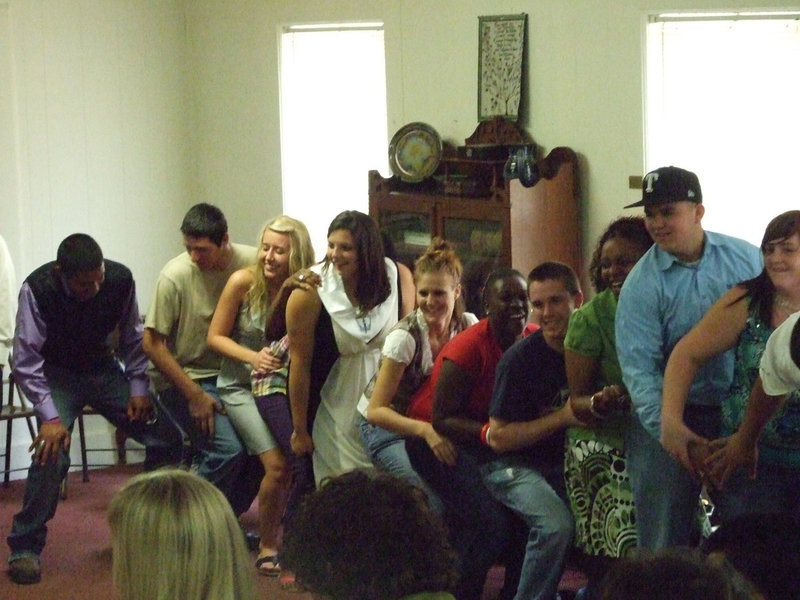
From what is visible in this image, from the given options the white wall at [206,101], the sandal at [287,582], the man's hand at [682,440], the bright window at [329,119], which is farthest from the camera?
the bright window at [329,119]

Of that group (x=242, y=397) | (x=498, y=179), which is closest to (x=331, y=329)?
(x=242, y=397)

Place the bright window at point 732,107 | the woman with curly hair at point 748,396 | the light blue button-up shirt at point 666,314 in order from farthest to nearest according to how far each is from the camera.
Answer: the bright window at point 732,107 → the light blue button-up shirt at point 666,314 → the woman with curly hair at point 748,396

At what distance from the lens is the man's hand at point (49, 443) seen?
4320 mm

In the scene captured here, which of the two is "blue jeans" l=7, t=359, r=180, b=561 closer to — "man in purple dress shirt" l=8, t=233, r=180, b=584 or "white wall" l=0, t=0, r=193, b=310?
"man in purple dress shirt" l=8, t=233, r=180, b=584

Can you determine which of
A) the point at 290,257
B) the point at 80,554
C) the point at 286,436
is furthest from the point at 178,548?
the point at 80,554

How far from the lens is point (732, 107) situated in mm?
5020

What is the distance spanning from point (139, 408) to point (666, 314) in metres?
2.34

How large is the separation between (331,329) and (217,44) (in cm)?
314

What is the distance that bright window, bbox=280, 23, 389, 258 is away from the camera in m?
6.38

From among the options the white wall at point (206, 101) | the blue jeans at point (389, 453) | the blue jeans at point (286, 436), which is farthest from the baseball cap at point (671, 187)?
the white wall at point (206, 101)

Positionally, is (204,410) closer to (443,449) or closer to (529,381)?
(443,449)

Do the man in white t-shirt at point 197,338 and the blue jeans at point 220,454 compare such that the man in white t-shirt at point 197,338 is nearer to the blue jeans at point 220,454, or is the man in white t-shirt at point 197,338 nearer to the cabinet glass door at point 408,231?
the blue jeans at point 220,454

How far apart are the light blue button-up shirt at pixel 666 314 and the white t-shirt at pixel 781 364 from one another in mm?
616

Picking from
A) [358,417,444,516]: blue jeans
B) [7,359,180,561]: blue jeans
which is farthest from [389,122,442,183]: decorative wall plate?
[358,417,444,516]: blue jeans
